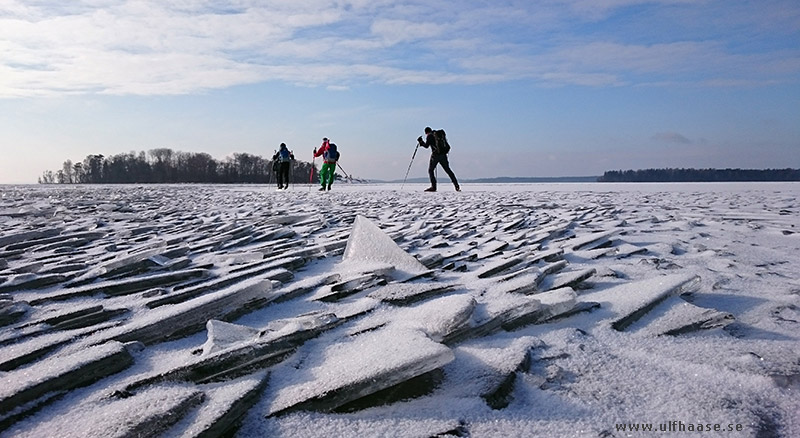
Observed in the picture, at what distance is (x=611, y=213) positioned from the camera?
18.3ft

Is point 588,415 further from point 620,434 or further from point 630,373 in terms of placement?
point 630,373

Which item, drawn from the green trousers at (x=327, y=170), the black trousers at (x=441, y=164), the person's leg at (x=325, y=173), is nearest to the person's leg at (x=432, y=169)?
the black trousers at (x=441, y=164)

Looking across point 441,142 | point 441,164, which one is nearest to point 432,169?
point 441,164

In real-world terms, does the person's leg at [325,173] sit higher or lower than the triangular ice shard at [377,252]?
higher

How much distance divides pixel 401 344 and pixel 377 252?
142 cm

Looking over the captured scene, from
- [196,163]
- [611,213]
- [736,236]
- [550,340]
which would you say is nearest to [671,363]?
[550,340]

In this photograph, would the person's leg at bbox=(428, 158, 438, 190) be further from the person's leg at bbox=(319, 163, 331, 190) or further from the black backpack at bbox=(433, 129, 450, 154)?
the person's leg at bbox=(319, 163, 331, 190)

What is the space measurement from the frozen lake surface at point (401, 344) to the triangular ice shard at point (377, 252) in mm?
12

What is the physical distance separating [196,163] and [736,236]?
290 ft

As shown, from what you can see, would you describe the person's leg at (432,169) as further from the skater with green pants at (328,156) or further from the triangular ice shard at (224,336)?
the triangular ice shard at (224,336)

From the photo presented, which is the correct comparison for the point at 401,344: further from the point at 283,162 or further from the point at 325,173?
the point at 283,162

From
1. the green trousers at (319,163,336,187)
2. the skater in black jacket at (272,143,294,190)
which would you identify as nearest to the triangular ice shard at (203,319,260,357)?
the green trousers at (319,163,336,187)

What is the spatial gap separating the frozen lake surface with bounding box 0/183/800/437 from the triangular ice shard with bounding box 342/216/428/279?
0.01 metres

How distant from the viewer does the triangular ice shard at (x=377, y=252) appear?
2619mm
